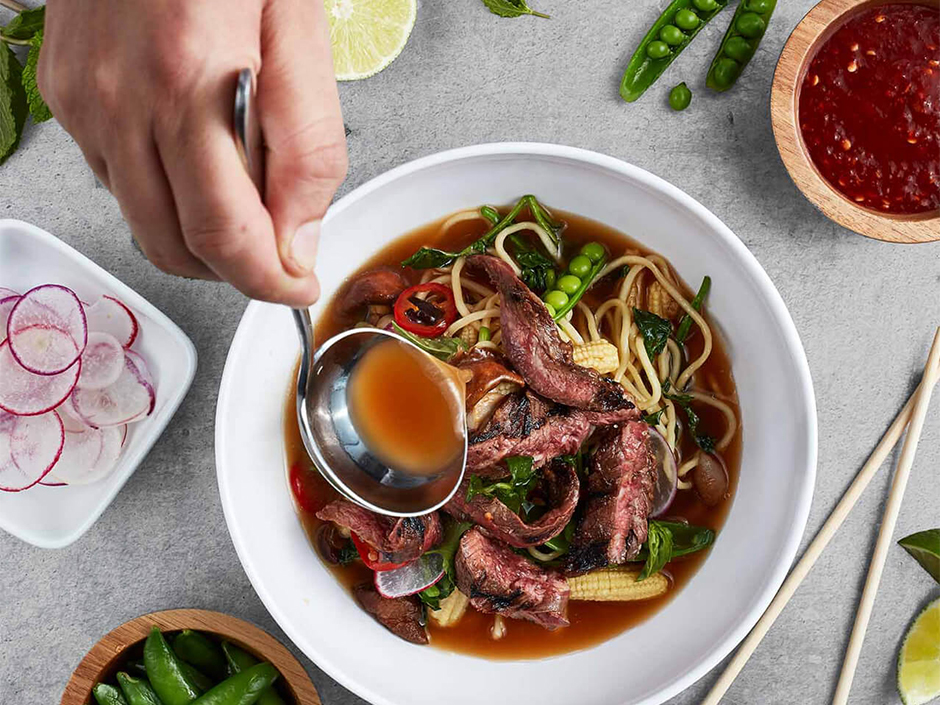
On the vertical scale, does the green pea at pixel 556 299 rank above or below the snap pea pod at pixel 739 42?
below

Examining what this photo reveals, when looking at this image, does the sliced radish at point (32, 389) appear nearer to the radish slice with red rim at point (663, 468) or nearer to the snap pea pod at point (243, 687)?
the snap pea pod at point (243, 687)

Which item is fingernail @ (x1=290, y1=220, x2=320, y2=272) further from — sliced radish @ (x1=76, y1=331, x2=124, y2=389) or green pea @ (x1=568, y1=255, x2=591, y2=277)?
sliced radish @ (x1=76, y1=331, x2=124, y2=389)

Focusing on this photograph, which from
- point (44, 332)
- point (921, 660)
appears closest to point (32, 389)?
point (44, 332)

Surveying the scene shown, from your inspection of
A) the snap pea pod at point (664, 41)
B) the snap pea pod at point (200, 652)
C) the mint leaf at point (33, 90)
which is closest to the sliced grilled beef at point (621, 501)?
the snap pea pod at point (664, 41)

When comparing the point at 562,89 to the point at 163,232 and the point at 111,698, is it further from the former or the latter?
the point at 111,698

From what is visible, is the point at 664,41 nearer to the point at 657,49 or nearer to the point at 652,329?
the point at 657,49

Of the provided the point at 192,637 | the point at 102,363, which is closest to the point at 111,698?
the point at 192,637
